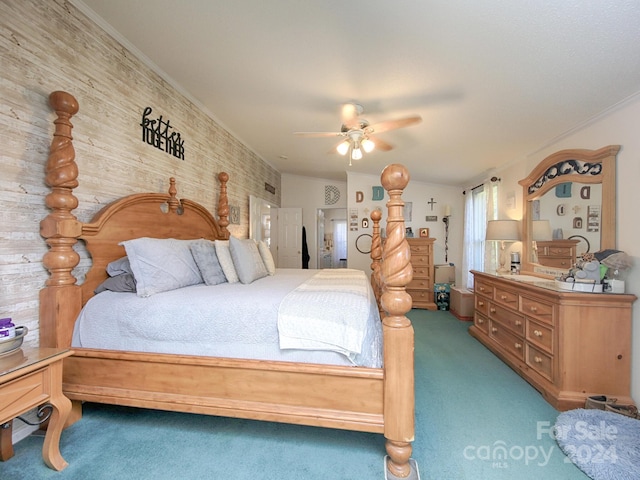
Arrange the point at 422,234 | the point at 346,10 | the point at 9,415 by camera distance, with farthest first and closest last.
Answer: the point at 422,234, the point at 346,10, the point at 9,415

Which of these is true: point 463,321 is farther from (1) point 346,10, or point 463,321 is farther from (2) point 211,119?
(2) point 211,119

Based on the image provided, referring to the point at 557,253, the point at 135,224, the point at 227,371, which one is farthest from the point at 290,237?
the point at 227,371

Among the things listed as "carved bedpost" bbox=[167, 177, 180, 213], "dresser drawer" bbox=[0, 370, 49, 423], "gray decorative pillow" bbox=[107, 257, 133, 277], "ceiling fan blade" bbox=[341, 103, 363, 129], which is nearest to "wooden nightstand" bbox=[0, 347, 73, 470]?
"dresser drawer" bbox=[0, 370, 49, 423]

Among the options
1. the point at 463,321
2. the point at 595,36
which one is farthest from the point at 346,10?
the point at 463,321

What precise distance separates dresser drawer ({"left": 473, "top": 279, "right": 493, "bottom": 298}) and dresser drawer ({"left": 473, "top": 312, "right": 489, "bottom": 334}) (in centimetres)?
27

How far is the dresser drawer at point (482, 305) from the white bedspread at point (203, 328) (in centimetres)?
218

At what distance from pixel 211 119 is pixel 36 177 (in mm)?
2092

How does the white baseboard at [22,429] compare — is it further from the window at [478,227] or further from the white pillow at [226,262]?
the window at [478,227]

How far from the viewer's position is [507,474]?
138cm

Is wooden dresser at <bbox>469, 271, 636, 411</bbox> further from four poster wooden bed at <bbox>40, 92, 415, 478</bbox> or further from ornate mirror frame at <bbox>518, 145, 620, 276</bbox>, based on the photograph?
four poster wooden bed at <bbox>40, 92, 415, 478</bbox>

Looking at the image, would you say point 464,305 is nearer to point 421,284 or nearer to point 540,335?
point 421,284

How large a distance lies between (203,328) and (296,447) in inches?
32.9

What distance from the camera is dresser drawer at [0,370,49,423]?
111cm

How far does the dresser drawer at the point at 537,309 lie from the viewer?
2.11 metres
